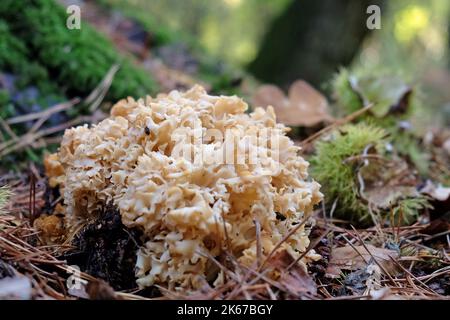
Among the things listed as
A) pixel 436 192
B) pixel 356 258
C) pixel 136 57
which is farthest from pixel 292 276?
pixel 136 57

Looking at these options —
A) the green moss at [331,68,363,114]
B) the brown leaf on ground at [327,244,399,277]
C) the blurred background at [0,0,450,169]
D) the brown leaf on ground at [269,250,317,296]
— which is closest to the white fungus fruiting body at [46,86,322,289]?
the brown leaf on ground at [269,250,317,296]

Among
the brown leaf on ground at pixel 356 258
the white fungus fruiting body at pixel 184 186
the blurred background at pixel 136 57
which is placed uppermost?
the blurred background at pixel 136 57

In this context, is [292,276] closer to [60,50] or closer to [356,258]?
[356,258]

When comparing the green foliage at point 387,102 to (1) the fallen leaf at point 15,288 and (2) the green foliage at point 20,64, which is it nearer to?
(2) the green foliage at point 20,64

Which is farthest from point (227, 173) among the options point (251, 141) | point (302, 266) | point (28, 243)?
point (28, 243)

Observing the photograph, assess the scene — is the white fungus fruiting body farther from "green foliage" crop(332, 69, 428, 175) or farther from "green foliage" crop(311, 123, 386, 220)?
"green foliage" crop(332, 69, 428, 175)

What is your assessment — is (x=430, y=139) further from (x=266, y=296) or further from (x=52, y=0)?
(x=52, y=0)

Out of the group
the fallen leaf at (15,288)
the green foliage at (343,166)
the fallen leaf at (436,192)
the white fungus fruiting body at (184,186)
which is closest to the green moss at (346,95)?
the green foliage at (343,166)
